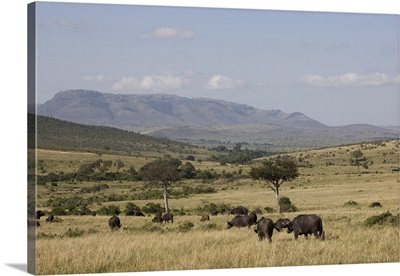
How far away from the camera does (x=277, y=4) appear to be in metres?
21.8

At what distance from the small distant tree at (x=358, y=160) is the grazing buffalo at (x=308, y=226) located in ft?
178

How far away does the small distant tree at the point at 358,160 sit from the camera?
76562 mm

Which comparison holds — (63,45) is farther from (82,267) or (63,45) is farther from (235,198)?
(235,198)

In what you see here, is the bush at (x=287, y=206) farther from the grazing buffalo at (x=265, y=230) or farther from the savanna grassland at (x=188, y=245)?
the grazing buffalo at (x=265, y=230)

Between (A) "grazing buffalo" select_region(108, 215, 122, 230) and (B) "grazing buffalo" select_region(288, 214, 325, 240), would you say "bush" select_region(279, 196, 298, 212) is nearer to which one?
(A) "grazing buffalo" select_region(108, 215, 122, 230)

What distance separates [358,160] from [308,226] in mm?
56765

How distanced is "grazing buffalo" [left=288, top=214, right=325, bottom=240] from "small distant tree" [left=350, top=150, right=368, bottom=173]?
178 feet

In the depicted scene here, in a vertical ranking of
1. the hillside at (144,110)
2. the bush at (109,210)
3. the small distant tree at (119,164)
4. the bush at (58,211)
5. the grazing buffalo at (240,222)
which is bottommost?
the bush at (109,210)

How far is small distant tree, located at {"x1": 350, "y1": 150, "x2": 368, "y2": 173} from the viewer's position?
251 ft

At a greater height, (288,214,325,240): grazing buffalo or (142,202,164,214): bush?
(288,214,325,240): grazing buffalo

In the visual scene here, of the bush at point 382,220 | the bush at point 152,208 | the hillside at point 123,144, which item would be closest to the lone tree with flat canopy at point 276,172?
the bush at point 152,208

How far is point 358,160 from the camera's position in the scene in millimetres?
78125

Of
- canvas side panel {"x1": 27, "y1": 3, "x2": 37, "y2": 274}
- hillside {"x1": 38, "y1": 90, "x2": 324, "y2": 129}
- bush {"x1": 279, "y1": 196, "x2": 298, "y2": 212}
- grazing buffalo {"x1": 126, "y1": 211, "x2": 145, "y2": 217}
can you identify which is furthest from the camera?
grazing buffalo {"x1": 126, "y1": 211, "x2": 145, "y2": 217}

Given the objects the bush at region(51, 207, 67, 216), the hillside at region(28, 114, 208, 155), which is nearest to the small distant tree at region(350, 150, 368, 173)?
the hillside at region(28, 114, 208, 155)
